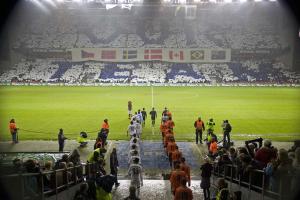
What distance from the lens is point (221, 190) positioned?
7.42 metres

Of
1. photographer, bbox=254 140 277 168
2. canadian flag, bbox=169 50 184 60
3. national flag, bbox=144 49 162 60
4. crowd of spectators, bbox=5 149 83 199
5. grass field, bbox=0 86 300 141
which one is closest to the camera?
crowd of spectators, bbox=5 149 83 199

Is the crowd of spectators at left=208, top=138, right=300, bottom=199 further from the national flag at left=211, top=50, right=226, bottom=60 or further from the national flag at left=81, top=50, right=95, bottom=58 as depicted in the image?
the national flag at left=81, top=50, right=95, bottom=58

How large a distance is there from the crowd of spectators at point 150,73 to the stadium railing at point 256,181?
48.9m

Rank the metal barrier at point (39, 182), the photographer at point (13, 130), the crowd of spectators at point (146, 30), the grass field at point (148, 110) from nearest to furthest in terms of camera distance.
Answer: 1. the metal barrier at point (39, 182)
2. the photographer at point (13, 130)
3. the grass field at point (148, 110)
4. the crowd of spectators at point (146, 30)

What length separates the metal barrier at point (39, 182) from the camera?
6.32 metres

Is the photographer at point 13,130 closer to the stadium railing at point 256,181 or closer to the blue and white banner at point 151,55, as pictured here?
the stadium railing at point 256,181

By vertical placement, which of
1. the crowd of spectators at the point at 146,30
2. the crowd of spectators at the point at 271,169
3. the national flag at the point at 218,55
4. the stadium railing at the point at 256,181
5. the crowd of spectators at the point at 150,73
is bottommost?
the stadium railing at the point at 256,181

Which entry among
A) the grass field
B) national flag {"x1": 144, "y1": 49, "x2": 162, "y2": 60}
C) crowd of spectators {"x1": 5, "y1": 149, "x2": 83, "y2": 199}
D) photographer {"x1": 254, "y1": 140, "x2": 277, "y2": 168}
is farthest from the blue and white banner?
photographer {"x1": 254, "y1": 140, "x2": 277, "y2": 168}

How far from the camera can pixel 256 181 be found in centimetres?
823

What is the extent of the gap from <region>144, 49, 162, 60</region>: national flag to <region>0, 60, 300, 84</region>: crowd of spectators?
49.4 inches

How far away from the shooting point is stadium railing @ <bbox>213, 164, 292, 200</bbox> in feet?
22.2

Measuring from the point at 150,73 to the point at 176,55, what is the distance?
8.07 meters

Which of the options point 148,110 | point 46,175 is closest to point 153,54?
point 148,110

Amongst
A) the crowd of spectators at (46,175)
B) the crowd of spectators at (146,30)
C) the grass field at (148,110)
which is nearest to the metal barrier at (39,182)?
the crowd of spectators at (46,175)
